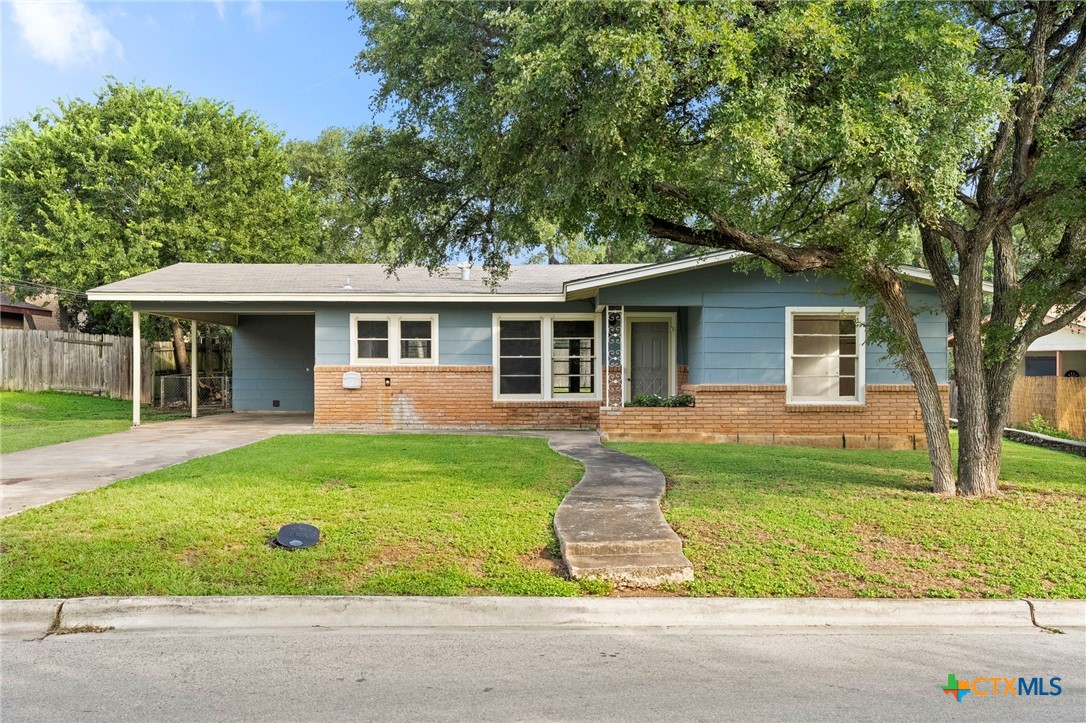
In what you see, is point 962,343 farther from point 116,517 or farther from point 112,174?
point 112,174

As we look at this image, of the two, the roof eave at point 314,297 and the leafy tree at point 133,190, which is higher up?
the leafy tree at point 133,190

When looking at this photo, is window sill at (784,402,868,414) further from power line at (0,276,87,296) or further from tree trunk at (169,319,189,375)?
power line at (0,276,87,296)

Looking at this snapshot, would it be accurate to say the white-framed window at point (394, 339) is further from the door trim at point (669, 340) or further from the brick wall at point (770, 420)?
the brick wall at point (770, 420)

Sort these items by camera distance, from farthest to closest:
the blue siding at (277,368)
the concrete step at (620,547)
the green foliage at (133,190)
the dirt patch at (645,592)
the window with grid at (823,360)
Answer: the green foliage at (133,190) < the blue siding at (277,368) < the window with grid at (823,360) < the concrete step at (620,547) < the dirt patch at (645,592)

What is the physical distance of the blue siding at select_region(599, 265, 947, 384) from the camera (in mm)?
13242

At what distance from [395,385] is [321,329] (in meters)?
1.96

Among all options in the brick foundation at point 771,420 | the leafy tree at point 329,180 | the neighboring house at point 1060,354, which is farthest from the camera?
the leafy tree at point 329,180

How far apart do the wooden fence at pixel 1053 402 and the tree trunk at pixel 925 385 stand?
28.5ft

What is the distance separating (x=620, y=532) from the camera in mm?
5938

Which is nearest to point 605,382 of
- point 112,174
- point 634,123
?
point 634,123

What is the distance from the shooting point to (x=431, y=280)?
51.5 feet

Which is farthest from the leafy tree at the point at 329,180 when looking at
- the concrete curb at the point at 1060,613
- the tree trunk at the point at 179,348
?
the concrete curb at the point at 1060,613

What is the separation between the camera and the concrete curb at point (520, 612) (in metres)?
4.69

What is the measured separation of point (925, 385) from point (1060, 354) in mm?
19910
